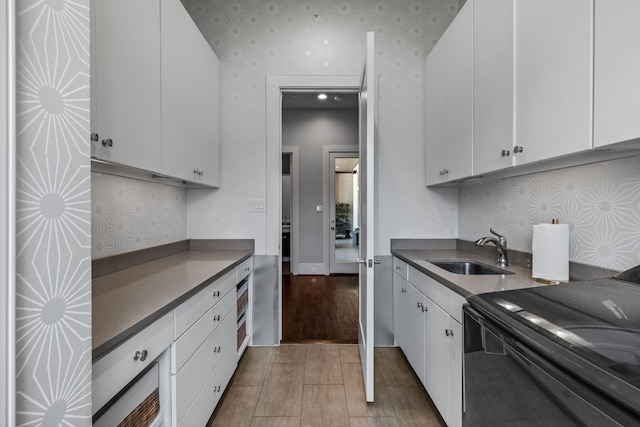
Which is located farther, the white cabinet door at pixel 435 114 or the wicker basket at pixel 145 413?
the white cabinet door at pixel 435 114

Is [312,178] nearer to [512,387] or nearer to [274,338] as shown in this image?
[274,338]

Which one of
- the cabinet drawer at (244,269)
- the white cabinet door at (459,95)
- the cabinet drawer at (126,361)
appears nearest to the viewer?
the cabinet drawer at (126,361)

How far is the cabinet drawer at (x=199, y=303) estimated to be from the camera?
1.18m

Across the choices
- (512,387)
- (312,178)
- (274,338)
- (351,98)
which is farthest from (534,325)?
(312,178)

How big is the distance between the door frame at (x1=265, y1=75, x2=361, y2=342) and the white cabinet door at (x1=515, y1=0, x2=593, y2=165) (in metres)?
1.40

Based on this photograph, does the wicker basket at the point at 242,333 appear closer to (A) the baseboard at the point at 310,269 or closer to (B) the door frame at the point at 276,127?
(B) the door frame at the point at 276,127

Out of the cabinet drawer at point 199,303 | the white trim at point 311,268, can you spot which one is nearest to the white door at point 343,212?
the white trim at point 311,268

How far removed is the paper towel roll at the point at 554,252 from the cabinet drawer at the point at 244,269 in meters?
1.76

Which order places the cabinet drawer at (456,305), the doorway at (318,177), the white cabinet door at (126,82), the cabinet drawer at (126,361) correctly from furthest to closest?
the doorway at (318,177)
the cabinet drawer at (456,305)
the white cabinet door at (126,82)
the cabinet drawer at (126,361)

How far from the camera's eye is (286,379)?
2.00 meters

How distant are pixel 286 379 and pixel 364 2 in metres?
3.06

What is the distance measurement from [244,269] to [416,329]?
131 centimetres

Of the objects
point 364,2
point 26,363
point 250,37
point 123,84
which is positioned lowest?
point 26,363
